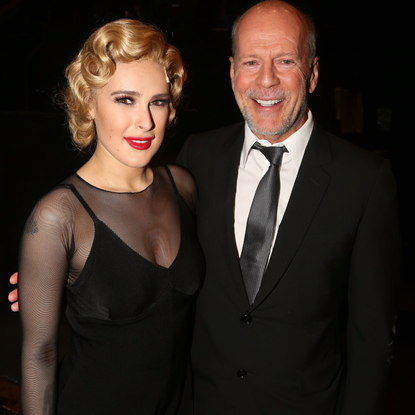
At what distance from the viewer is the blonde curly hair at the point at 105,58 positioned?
1.43 meters

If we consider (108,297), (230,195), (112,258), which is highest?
(230,195)

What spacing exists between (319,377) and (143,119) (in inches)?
42.4

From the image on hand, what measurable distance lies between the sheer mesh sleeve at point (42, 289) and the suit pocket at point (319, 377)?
85 centimetres

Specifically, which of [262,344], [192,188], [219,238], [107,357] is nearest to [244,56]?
[192,188]

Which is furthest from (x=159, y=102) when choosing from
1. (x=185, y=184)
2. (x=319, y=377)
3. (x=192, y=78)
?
(x=192, y=78)

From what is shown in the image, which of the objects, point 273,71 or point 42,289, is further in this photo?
point 273,71

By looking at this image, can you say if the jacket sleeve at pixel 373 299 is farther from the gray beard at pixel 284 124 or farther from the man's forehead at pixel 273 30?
the man's forehead at pixel 273 30

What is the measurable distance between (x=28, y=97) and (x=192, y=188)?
9.40 ft

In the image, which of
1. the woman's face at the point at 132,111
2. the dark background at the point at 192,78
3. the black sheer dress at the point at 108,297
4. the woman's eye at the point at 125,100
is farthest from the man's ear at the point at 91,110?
the dark background at the point at 192,78

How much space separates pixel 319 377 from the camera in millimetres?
1599

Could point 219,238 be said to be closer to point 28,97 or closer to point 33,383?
point 33,383

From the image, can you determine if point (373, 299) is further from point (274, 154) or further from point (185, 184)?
point (185, 184)

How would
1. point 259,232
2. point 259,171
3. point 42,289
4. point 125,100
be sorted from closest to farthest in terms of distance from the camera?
1. point 42,289
2. point 125,100
3. point 259,232
4. point 259,171

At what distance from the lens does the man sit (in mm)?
1528
